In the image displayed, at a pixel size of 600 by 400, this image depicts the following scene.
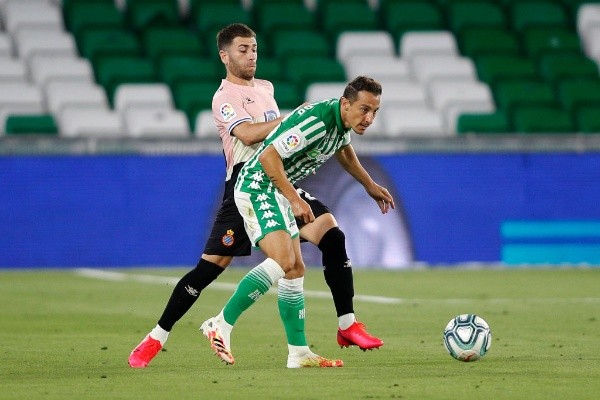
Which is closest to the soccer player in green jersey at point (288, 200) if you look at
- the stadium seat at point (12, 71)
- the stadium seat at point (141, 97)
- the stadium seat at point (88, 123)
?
the stadium seat at point (88, 123)

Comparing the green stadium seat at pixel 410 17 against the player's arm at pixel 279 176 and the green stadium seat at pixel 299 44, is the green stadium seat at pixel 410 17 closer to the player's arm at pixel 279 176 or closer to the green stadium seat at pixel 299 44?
the green stadium seat at pixel 299 44

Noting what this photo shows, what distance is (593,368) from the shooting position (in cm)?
776

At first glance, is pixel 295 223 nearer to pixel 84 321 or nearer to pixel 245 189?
pixel 245 189

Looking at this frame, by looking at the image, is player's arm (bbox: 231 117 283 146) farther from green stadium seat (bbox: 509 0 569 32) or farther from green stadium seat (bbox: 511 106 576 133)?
green stadium seat (bbox: 509 0 569 32)

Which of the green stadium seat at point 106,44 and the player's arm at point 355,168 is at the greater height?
the player's arm at point 355,168

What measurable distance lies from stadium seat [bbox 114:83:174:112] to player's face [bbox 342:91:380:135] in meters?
11.2

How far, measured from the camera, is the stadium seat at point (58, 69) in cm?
1930

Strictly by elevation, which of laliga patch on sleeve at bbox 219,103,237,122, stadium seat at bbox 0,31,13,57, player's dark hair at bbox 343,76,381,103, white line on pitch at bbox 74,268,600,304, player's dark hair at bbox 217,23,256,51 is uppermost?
player's dark hair at bbox 217,23,256,51

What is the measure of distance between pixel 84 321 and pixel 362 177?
11.2 ft

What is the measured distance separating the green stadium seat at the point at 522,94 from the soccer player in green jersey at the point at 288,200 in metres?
11.7

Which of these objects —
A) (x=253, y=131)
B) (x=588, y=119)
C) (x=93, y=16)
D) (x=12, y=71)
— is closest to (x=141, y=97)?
(x=12, y=71)

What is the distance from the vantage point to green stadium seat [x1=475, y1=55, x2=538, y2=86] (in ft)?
66.2

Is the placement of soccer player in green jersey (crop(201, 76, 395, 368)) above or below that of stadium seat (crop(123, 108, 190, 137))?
above

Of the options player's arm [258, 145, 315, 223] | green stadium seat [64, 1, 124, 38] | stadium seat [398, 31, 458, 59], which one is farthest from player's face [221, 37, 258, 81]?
stadium seat [398, 31, 458, 59]
